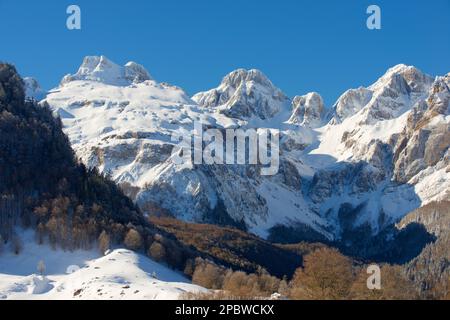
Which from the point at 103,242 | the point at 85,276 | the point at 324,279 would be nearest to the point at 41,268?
the point at 103,242

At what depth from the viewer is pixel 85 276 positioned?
15838 cm

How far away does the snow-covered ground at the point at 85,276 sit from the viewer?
453 feet

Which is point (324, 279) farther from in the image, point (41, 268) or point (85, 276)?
point (41, 268)

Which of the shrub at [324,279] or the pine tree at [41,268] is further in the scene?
the pine tree at [41,268]

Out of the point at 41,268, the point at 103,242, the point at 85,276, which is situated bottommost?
the point at 85,276

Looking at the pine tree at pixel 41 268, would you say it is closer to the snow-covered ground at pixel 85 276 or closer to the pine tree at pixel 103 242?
the snow-covered ground at pixel 85 276

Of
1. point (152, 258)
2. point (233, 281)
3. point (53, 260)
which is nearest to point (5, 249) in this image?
point (53, 260)

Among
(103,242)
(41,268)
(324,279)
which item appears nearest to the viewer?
(324,279)

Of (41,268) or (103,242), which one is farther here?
(103,242)

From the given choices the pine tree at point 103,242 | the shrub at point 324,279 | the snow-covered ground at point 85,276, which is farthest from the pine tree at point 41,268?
the shrub at point 324,279

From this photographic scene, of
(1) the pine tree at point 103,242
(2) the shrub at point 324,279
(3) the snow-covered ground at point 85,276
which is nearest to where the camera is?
(2) the shrub at point 324,279
